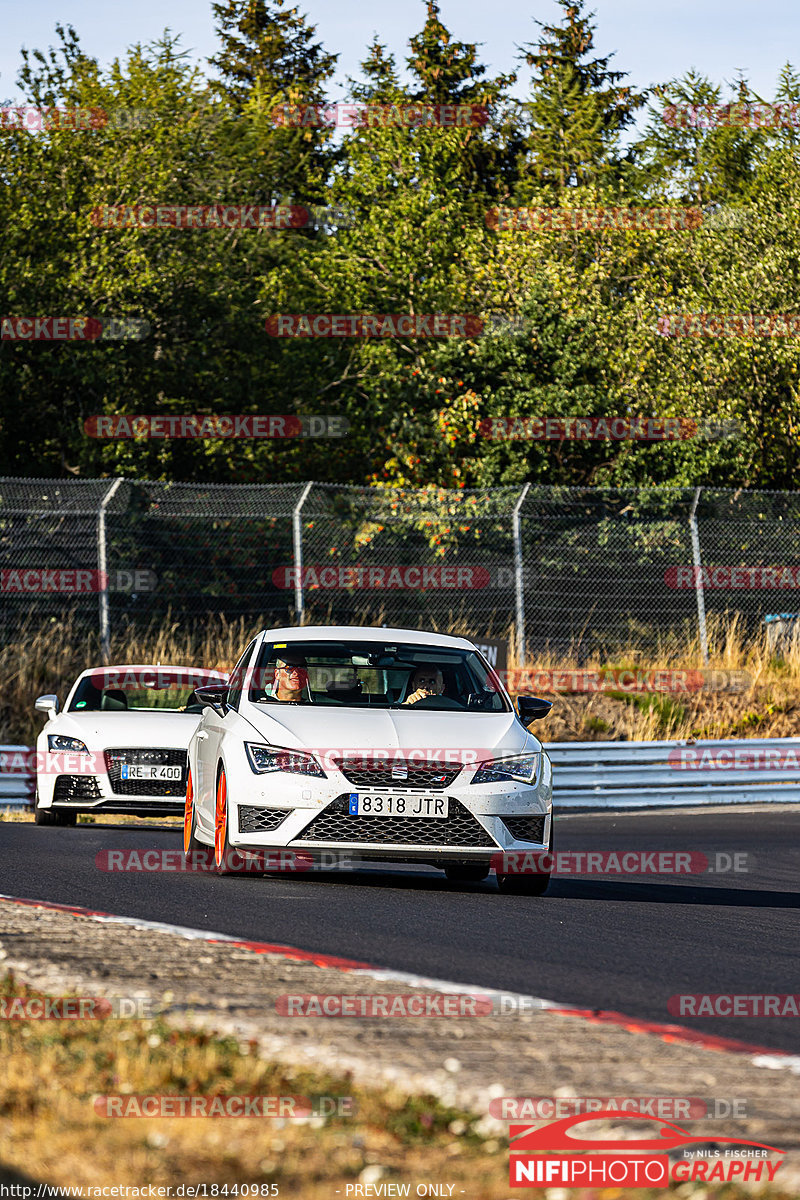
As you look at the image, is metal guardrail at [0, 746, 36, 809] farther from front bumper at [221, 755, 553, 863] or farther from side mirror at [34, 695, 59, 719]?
front bumper at [221, 755, 553, 863]

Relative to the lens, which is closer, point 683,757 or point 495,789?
point 495,789

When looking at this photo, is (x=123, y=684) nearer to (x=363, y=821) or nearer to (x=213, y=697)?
(x=213, y=697)

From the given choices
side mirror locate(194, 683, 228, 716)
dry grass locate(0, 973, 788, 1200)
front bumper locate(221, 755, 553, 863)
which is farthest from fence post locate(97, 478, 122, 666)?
dry grass locate(0, 973, 788, 1200)

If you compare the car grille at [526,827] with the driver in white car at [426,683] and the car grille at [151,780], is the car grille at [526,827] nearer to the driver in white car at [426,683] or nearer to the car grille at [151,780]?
the driver in white car at [426,683]

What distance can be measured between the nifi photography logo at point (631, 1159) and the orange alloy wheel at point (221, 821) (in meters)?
5.70

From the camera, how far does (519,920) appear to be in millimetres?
8594

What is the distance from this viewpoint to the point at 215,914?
8.25 meters

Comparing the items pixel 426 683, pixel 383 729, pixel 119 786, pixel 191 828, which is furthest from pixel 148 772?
pixel 383 729

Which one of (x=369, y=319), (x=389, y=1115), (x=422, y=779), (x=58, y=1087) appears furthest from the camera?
(x=369, y=319)

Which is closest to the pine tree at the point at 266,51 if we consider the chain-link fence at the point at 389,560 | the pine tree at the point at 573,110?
the pine tree at the point at 573,110

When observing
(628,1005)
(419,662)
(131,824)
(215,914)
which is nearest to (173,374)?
(131,824)

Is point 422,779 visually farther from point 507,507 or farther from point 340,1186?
point 507,507

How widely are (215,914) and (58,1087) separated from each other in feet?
13.0

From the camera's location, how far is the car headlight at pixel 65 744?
14641 mm
